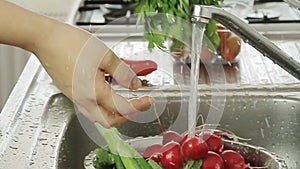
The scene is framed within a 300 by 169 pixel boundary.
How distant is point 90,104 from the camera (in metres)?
0.96

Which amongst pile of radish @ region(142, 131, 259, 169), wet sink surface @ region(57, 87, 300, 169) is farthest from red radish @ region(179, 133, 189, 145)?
wet sink surface @ region(57, 87, 300, 169)

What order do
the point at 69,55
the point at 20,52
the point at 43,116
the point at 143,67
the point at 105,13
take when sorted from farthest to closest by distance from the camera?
the point at 20,52 → the point at 105,13 → the point at 143,67 → the point at 43,116 → the point at 69,55

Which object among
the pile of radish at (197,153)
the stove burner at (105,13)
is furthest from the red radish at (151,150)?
the stove burner at (105,13)

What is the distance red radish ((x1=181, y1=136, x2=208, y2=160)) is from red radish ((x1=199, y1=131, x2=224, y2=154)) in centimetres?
→ 4

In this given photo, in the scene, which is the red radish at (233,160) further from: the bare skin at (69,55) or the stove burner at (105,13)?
the stove burner at (105,13)

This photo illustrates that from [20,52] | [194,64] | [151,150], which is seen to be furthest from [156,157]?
[20,52]

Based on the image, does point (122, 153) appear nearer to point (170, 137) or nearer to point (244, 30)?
point (170, 137)

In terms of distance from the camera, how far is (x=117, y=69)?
0.96 meters

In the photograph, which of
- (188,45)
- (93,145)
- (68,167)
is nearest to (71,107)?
(93,145)

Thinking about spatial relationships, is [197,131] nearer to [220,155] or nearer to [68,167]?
[220,155]

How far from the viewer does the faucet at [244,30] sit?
3.32 ft

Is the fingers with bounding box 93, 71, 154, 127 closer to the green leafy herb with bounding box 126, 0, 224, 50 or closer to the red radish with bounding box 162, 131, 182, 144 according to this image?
the red radish with bounding box 162, 131, 182, 144

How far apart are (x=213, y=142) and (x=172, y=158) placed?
3.3 inches

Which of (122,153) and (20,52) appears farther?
(20,52)
